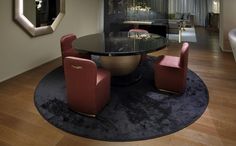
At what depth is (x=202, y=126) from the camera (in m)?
2.24

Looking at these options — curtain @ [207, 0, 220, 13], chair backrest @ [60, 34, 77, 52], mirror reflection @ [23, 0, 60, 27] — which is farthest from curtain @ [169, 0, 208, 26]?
chair backrest @ [60, 34, 77, 52]

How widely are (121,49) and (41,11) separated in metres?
2.27

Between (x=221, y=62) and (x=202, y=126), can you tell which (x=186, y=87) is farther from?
(x=221, y=62)

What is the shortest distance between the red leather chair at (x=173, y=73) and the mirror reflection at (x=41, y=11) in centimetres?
247

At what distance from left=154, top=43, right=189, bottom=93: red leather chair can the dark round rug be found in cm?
12

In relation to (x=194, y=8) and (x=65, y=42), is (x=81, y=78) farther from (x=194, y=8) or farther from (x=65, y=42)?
(x=194, y=8)

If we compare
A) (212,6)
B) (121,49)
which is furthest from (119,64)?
(212,6)

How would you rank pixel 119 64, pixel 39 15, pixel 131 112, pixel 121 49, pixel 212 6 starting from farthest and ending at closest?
pixel 212 6 < pixel 39 15 < pixel 119 64 < pixel 121 49 < pixel 131 112

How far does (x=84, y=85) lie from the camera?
230 cm

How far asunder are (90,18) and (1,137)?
4438mm

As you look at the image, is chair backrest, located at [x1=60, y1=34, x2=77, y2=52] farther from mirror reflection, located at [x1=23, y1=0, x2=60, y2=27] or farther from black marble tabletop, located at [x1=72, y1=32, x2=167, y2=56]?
mirror reflection, located at [x1=23, y1=0, x2=60, y2=27]

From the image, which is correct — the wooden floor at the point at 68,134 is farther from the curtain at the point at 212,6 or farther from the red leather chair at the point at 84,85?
the curtain at the point at 212,6

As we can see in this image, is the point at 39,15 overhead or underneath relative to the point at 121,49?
overhead

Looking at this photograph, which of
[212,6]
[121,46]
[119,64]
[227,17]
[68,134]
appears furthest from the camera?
[212,6]
